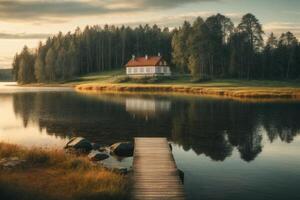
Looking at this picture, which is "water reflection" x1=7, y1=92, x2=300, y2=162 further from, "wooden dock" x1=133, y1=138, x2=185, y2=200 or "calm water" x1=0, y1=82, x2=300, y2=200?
"wooden dock" x1=133, y1=138, x2=185, y2=200

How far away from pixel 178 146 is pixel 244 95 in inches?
2286

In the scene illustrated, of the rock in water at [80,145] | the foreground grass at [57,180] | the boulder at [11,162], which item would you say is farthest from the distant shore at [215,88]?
the boulder at [11,162]

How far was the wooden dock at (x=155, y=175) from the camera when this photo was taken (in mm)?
19781

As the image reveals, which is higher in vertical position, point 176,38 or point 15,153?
point 176,38

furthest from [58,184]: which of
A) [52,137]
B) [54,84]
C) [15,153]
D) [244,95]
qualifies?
[54,84]

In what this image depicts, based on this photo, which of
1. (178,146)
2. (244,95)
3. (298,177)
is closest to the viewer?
(298,177)

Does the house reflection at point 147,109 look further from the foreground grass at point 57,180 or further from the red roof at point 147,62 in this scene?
the red roof at point 147,62

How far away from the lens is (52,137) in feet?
139

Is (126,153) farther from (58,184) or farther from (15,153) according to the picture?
(58,184)

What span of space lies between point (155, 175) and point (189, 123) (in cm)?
3049

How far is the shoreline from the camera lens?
298 ft

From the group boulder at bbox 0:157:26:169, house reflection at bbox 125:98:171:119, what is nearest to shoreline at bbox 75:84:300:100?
house reflection at bbox 125:98:171:119

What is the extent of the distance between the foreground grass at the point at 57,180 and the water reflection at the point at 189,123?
41.5 ft

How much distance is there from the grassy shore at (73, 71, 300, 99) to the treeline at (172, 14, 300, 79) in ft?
30.0
